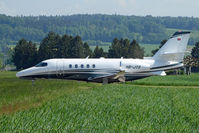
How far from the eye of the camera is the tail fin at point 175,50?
1817 inches

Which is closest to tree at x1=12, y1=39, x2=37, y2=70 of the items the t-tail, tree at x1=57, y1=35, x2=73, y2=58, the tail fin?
tree at x1=57, y1=35, x2=73, y2=58

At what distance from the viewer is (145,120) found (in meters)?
19.1

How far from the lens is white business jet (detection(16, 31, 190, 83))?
45.4 m

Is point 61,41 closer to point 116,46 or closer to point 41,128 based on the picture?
point 116,46

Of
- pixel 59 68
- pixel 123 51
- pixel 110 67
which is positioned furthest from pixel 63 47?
pixel 59 68

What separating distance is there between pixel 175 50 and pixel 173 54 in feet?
1.97

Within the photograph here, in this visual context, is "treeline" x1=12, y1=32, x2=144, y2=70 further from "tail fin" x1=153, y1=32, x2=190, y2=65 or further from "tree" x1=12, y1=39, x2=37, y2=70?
"tail fin" x1=153, y1=32, x2=190, y2=65

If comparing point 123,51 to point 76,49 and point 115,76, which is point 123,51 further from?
point 115,76

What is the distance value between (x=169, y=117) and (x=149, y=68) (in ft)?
87.6

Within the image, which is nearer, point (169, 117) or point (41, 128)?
point (41, 128)

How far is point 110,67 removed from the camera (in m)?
46.2

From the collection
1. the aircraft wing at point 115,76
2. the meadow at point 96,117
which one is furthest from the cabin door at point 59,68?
the meadow at point 96,117

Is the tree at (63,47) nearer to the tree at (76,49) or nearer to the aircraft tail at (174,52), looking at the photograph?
the tree at (76,49)

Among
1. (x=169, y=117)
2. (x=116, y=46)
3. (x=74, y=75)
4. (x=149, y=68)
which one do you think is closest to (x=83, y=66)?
(x=74, y=75)
